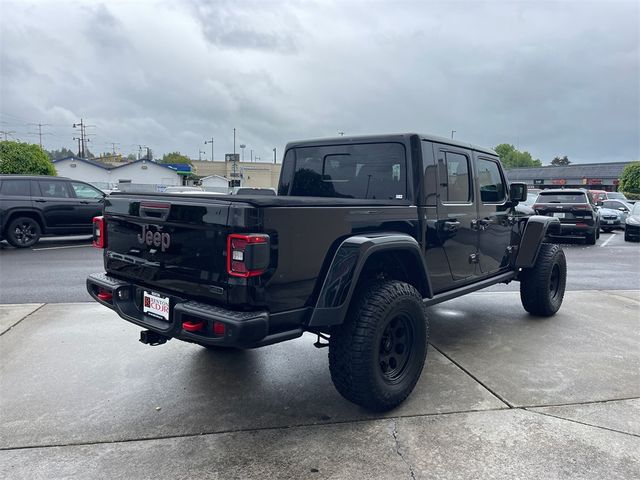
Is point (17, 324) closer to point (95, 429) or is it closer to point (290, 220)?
point (95, 429)

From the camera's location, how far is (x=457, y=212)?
4293mm

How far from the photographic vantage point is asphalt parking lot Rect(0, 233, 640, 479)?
280 centimetres

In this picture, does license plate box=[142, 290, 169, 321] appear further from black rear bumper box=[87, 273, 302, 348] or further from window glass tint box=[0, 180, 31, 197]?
window glass tint box=[0, 180, 31, 197]

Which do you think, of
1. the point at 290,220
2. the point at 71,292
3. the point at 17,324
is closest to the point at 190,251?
the point at 290,220

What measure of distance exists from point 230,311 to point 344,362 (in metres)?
0.86

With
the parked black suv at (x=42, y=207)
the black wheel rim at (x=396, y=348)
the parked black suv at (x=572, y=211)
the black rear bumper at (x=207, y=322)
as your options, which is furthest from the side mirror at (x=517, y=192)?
the parked black suv at (x=42, y=207)

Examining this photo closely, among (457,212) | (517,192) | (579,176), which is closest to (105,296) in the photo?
(457,212)

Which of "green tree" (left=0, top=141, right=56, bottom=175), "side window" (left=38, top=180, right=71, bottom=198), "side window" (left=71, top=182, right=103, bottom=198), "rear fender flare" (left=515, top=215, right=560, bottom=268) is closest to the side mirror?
"rear fender flare" (left=515, top=215, right=560, bottom=268)

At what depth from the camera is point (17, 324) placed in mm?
5223

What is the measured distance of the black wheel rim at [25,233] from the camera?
10938 mm

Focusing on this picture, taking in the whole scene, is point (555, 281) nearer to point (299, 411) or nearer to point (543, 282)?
point (543, 282)

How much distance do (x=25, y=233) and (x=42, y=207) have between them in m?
0.69

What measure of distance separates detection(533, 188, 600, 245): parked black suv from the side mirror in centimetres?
899

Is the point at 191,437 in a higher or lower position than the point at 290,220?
lower
